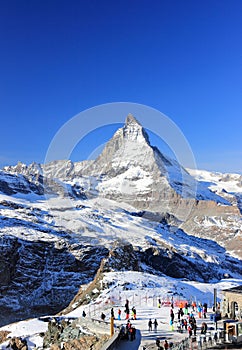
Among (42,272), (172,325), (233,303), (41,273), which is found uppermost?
(42,272)

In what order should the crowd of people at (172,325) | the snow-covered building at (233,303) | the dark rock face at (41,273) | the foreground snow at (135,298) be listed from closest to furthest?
the crowd of people at (172,325), the snow-covered building at (233,303), the foreground snow at (135,298), the dark rock face at (41,273)

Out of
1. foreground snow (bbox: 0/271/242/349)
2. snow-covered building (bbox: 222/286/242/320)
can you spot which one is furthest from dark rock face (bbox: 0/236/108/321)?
snow-covered building (bbox: 222/286/242/320)

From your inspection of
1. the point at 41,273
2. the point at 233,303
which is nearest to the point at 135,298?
the point at 233,303

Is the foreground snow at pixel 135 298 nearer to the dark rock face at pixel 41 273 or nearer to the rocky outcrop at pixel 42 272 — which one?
the rocky outcrop at pixel 42 272

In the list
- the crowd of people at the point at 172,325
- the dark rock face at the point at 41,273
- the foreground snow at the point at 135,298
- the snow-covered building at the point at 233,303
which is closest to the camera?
the crowd of people at the point at 172,325

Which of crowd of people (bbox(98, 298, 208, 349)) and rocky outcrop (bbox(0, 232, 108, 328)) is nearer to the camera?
crowd of people (bbox(98, 298, 208, 349))

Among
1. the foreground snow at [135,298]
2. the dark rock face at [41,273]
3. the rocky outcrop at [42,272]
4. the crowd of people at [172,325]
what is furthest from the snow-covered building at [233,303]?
the dark rock face at [41,273]

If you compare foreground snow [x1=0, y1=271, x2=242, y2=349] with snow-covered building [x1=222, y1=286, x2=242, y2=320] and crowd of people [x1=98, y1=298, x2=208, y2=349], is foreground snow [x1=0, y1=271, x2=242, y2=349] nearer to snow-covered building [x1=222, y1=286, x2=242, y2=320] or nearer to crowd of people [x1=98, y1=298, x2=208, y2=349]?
crowd of people [x1=98, y1=298, x2=208, y2=349]

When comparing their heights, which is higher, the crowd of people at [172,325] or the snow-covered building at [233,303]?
the snow-covered building at [233,303]

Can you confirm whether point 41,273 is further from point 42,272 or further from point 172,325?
point 172,325

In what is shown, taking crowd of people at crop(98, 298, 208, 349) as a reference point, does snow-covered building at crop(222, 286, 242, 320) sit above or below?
above

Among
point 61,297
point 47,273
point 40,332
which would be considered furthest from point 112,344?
point 47,273
